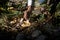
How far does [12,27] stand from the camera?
5.41 m

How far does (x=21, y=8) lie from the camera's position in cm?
615

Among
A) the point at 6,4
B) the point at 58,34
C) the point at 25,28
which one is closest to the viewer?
the point at 58,34

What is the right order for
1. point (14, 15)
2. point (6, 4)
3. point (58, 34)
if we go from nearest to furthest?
point (58, 34)
point (14, 15)
point (6, 4)

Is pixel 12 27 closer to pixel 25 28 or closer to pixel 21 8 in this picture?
pixel 25 28

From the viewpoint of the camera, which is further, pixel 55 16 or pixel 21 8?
pixel 21 8

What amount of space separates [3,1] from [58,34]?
2.49m

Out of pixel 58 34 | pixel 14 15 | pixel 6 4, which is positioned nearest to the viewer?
pixel 58 34

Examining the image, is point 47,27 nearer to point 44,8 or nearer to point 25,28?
point 25,28

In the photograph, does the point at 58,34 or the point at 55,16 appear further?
the point at 55,16

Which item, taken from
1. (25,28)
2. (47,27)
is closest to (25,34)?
(25,28)

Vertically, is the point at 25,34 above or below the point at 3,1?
below

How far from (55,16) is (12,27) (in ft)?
4.29

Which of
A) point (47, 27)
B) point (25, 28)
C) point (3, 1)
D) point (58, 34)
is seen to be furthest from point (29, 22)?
point (3, 1)

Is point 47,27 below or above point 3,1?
below
